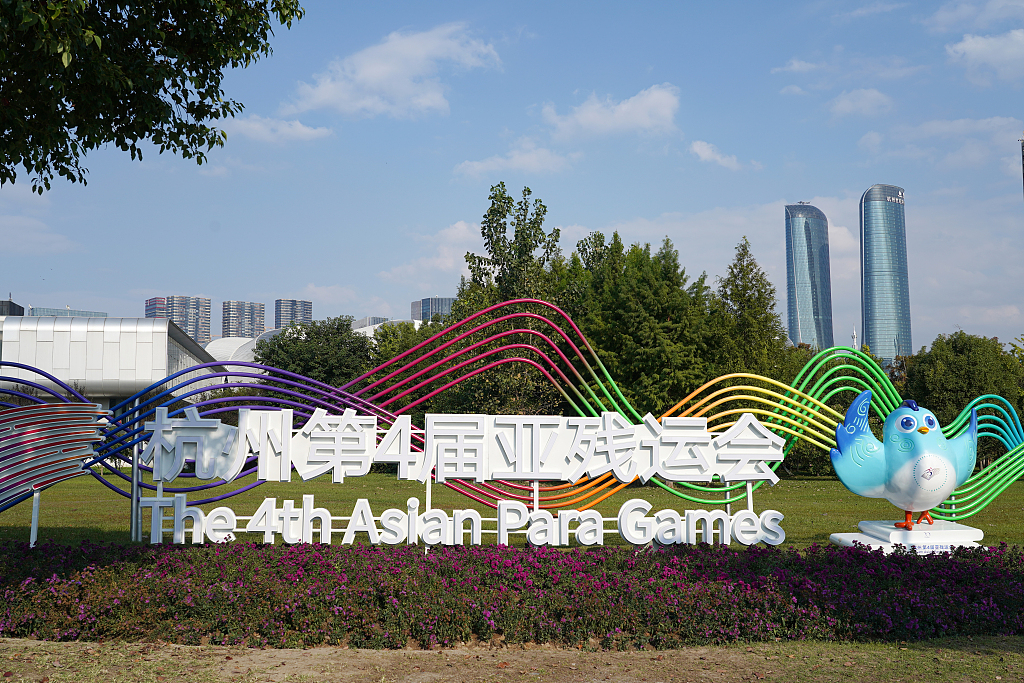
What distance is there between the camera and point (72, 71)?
721 centimetres

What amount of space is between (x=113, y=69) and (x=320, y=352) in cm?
3421

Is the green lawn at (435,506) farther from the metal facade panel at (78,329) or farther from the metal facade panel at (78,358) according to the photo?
the metal facade panel at (78,329)

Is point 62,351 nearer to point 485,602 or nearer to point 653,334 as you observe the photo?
point 653,334

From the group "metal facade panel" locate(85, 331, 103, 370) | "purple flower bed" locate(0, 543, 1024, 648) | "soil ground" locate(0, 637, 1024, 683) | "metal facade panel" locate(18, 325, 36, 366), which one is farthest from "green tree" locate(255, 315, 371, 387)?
"soil ground" locate(0, 637, 1024, 683)

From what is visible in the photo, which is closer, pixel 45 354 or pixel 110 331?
pixel 45 354

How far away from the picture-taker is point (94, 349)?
4275 cm

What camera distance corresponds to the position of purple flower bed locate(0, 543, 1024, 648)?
6.67m

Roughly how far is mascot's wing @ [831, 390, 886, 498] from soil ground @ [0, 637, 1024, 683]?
3061 millimetres

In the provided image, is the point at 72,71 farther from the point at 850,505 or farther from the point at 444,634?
the point at 850,505

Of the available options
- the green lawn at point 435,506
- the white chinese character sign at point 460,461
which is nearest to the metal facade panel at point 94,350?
the green lawn at point 435,506

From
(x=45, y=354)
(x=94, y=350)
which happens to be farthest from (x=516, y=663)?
(x=45, y=354)

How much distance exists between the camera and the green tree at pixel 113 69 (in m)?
6.79

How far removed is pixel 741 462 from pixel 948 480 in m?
2.75

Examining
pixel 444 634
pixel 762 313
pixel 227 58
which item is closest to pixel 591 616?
pixel 444 634
